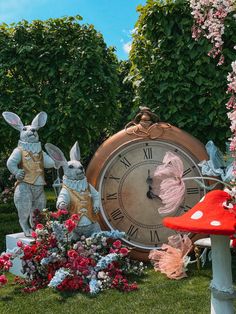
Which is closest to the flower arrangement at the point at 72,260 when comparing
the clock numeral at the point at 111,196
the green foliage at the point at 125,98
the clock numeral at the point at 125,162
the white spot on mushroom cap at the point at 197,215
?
the clock numeral at the point at 111,196

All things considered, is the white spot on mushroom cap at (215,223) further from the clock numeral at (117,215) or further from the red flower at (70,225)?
the clock numeral at (117,215)

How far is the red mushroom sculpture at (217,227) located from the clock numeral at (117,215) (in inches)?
94.9

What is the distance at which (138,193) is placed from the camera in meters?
4.45

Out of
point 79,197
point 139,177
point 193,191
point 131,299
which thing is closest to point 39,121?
point 79,197

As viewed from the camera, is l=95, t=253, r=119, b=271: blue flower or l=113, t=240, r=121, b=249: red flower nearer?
l=95, t=253, r=119, b=271: blue flower

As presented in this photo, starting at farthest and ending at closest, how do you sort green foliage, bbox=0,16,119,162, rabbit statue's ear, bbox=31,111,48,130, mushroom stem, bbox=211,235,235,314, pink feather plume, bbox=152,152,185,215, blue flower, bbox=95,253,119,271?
green foliage, bbox=0,16,119,162 < rabbit statue's ear, bbox=31,111,48,130 < blue flower, bbox=95,253,119,271 < mushroom stem, bbox=211,235,235,314 < pink feather plume, bbox=152,152,185,215

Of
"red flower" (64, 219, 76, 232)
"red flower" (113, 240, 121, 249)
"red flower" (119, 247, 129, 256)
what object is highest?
"red flower" (64, 219, 76, 232)

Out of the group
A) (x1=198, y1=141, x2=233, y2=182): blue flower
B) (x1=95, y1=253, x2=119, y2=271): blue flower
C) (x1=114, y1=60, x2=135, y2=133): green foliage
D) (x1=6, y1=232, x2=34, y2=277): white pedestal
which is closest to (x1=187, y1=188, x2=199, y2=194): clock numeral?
(x1=198, y1=141, x2=233, y2=182): blue flower

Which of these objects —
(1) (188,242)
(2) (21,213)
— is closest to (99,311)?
(1) (188,242)

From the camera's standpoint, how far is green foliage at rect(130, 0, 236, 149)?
16.1ft

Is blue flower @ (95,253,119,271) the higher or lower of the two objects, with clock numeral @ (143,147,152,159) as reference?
lower

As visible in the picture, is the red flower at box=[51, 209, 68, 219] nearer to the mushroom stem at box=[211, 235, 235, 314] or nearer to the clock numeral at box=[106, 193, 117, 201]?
the clock numeral at box=[106, 193, 117, 201]

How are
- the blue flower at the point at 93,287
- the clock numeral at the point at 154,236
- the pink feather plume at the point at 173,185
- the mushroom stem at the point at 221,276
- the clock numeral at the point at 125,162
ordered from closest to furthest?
the pink feather plume at the point at 173,185 → the mushroom stem at the point at 221,276 → the blue flower at the point at 93,287 → the clock numeral at the point at 154,236 → the clock numeral at the point at 125,162

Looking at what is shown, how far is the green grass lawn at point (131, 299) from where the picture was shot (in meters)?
3.33
